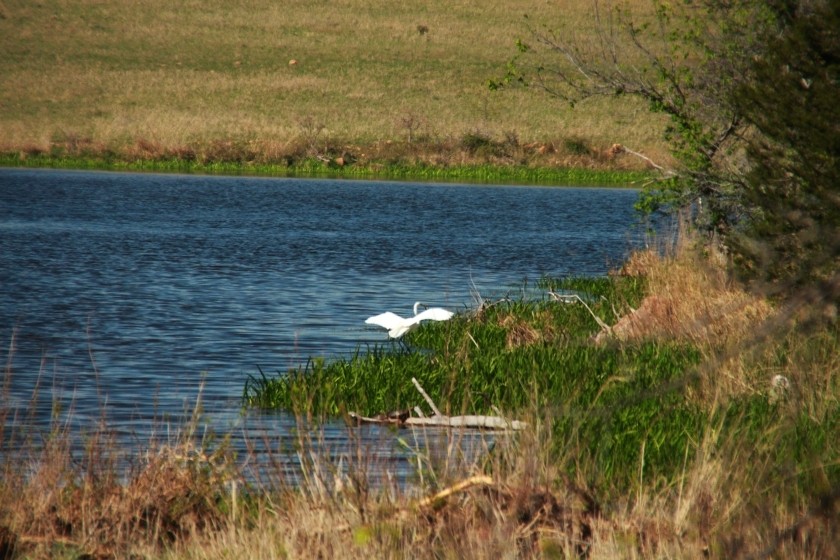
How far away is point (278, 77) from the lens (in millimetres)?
81688

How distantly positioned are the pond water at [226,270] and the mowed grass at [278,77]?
49.0ft

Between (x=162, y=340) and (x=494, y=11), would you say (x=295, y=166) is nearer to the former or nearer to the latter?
(x=162, y=340)

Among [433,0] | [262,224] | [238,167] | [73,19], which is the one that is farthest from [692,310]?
[433,0]

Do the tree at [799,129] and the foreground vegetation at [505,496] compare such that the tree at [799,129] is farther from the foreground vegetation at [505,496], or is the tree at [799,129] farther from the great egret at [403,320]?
the great egret at [403,320]

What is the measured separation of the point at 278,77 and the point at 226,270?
5916cm

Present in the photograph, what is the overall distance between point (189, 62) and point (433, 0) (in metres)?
25.5

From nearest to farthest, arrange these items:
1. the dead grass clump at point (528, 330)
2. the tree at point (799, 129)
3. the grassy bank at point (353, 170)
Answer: the tree at point (799, 129), the dead grass clump at point (528, 330), the grassy bank at point (353, 170)

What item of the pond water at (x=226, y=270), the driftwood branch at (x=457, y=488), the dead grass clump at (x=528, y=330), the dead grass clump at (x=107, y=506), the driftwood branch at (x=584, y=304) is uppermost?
the driftwood branch at (x=457, y=488)

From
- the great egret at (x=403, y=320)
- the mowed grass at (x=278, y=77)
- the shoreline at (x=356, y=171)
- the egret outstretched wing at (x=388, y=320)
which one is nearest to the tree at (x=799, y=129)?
the great egret at (x=403, y=320)

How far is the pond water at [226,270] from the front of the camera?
1237 centimetres

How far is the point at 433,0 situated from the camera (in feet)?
334

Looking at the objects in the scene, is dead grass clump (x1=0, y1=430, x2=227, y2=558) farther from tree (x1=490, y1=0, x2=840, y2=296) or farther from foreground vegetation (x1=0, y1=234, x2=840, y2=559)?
tree (x1=490, y1=0, x2=840, y2=296)

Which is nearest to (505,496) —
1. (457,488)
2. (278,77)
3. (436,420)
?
(457,488)

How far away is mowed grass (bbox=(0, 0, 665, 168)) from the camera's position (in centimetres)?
6488
